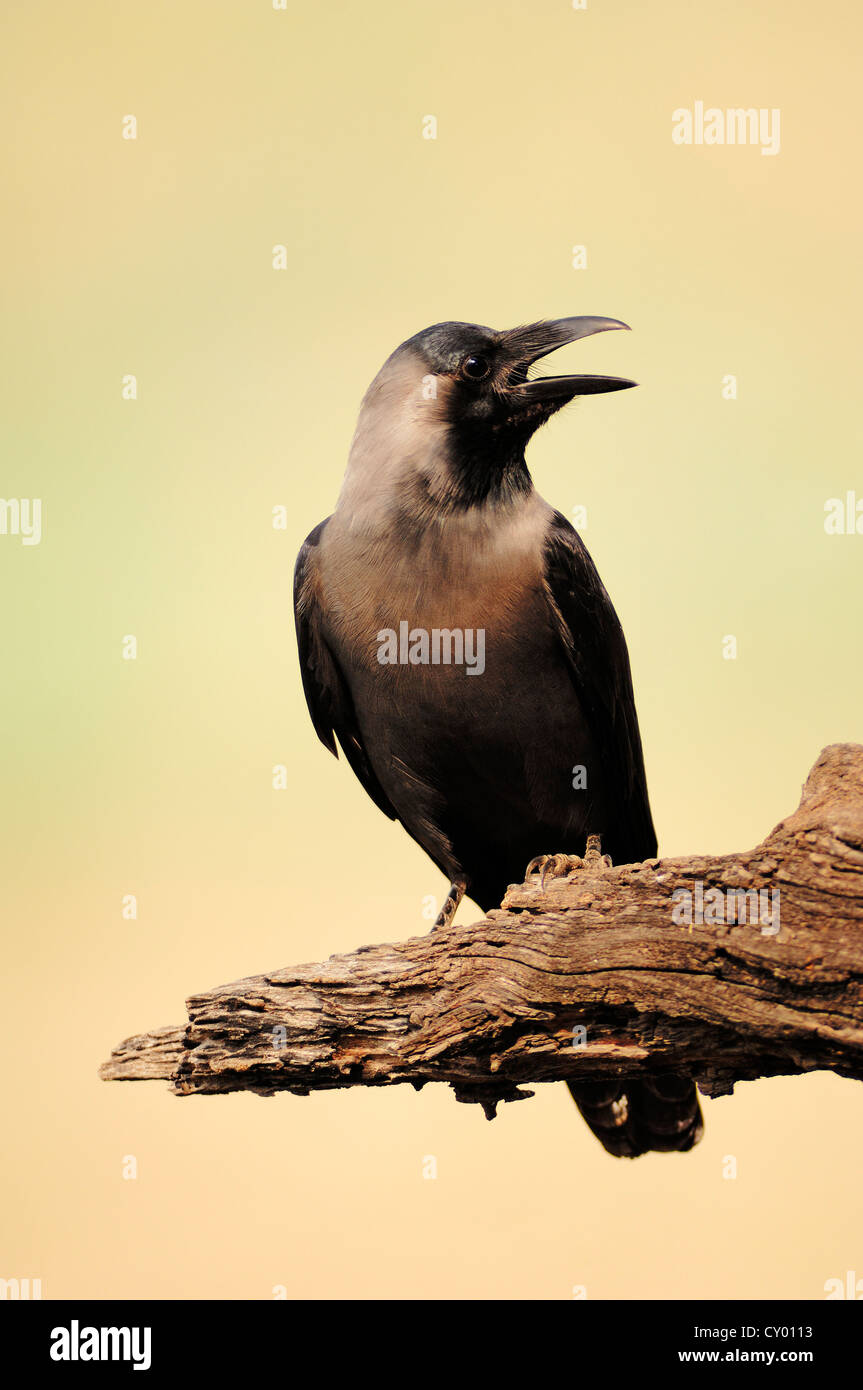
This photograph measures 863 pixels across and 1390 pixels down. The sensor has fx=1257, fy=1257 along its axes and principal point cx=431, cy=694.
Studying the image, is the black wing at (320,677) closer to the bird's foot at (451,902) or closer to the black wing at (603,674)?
the bird's foot at (451,902)

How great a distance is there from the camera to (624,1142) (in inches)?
221

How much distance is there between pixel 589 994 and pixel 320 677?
6.92 feet

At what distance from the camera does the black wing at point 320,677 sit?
18.0ft

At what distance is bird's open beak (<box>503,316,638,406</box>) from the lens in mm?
5172

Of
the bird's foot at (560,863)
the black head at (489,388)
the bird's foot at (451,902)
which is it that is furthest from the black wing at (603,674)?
the bird's foot at (451,902)

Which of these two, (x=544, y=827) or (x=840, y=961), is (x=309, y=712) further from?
(x=840, y=961)

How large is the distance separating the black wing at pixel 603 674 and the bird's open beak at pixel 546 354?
20.6 inches

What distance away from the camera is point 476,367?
17.1 feet

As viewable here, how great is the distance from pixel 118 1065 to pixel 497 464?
2.78 meters

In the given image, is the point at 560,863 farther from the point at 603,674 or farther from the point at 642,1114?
the point at 642,1114

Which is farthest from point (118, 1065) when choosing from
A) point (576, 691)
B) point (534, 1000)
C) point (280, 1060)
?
point (576, 691)

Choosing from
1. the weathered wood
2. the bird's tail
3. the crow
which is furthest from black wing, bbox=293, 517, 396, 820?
the bird's tail

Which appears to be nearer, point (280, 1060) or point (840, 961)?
point (840, 961)

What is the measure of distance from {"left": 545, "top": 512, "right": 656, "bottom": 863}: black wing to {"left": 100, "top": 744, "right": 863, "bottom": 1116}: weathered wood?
1.02 meters
